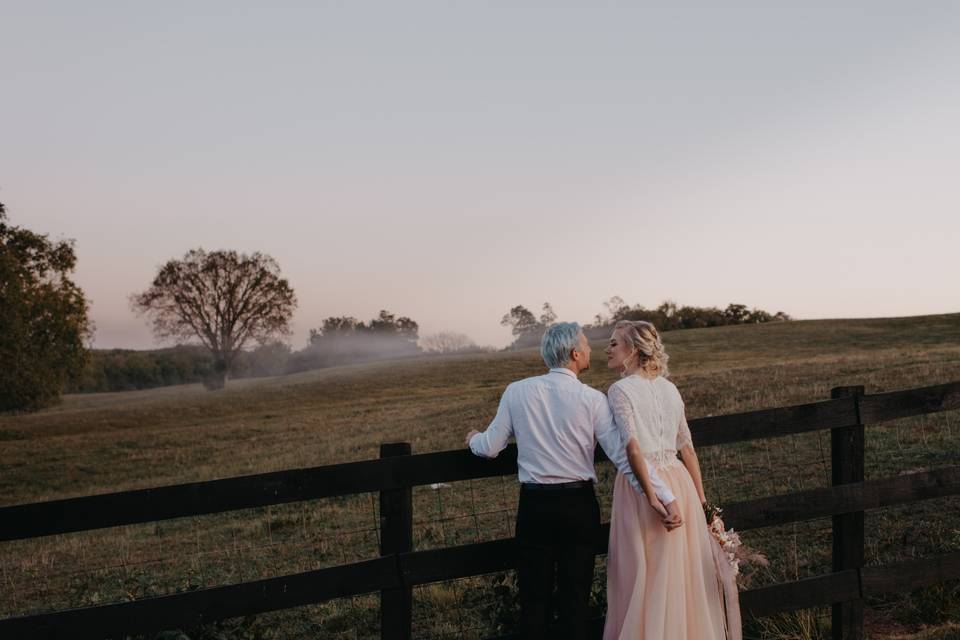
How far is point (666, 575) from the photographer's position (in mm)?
5035

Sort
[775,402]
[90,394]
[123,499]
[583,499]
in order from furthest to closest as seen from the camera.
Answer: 1. [90,394]
2. [775,402]
3. [583,499]
4. [123,499]

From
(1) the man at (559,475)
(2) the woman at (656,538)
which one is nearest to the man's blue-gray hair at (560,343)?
(1) the man at (559,475)

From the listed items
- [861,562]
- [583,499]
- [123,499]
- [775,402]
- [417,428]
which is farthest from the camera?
[417,428]

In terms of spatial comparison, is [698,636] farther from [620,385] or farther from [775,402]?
[775,402]

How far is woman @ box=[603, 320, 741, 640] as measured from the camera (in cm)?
502

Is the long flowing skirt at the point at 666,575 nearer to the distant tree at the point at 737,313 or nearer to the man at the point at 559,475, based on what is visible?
the man at the point at 559,475

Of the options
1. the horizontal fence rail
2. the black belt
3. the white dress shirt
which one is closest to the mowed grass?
the horizontal fence rail

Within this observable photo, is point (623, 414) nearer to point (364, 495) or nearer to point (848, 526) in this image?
point (848, 526)

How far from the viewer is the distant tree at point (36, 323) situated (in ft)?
117

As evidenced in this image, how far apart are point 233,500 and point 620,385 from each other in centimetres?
243

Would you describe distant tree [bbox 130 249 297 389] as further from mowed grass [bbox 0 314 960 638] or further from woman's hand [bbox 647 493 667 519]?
woman's hand [bbox 647 493 667 519]

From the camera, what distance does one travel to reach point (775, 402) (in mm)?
20797

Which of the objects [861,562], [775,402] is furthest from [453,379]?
[861,562]

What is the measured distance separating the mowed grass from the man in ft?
2.95
